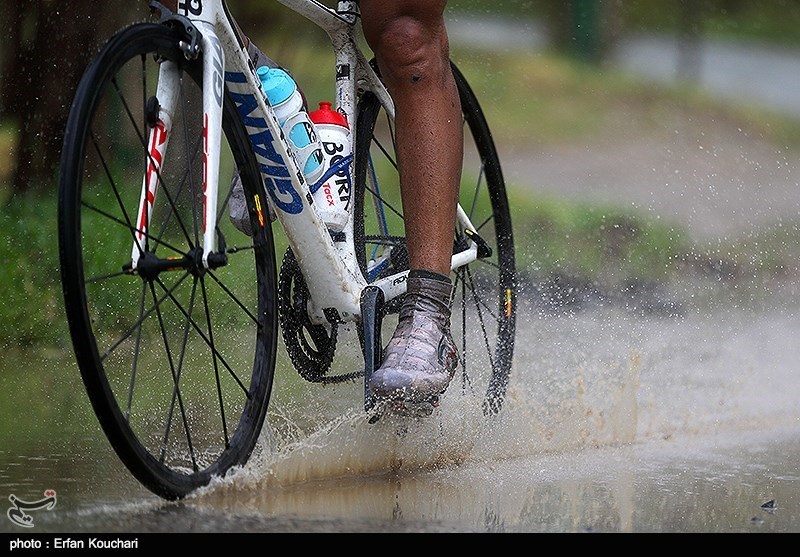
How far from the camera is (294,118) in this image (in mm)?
2703

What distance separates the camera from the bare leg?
2594 mm

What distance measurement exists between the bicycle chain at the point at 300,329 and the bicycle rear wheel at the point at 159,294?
11 centimetres

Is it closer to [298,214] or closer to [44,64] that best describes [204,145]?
[298,214]

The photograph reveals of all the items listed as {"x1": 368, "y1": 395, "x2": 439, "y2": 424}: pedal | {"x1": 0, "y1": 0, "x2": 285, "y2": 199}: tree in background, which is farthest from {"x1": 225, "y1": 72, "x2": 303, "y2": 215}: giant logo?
{"x1": 0, "y1": 0, "x2": 285, "y2": 199}: tree in background

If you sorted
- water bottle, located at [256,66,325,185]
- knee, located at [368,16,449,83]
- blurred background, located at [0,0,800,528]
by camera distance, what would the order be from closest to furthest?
1. knee, located at [368,16,449,83]
2. water bottle, located at [256,66,325,185]
3. blurred background, located at [0,0,800,528]

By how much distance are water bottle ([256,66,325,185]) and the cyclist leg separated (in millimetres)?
196

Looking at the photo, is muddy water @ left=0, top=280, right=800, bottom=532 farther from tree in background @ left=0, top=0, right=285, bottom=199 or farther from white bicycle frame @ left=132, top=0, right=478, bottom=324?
tree in background @ left=0, top=0, right=285, bottom=199

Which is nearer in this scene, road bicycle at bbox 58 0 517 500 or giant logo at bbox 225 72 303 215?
road bicycle at bbox 58 0 517 500

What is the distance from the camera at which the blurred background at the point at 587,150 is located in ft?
14.3

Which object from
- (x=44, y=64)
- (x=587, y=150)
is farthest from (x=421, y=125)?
(x=587, y=150)

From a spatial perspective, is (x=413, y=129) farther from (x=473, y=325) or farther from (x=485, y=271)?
(x=485, y=271)

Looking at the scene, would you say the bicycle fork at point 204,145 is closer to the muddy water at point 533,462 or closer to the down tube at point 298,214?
the down tube at point 298,214

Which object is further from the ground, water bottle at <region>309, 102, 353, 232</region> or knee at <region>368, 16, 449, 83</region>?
knee at <region>368, 16, 449, 83</region>
